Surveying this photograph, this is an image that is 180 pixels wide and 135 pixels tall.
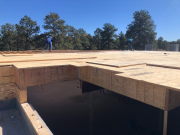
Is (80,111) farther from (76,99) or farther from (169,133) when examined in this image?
(169,133)

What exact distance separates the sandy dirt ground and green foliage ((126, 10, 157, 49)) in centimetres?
3943

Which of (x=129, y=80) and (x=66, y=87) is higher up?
(x=129, y=80)

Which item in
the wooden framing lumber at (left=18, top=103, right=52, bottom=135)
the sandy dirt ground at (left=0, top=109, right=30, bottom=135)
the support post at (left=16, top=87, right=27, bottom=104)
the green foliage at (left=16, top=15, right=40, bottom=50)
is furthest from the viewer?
the green foliage at (left=16, top=15, right=40, bottom=50)

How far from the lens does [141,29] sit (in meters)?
40.7

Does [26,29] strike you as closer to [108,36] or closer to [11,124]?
[108,36]

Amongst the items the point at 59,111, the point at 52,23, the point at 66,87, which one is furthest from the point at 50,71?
the point at 52,23

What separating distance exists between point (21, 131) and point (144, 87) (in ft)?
8.93

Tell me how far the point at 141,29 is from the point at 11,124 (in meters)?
42.0

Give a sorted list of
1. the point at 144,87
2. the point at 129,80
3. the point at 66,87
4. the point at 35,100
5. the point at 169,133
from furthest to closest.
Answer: the point at 66,87 → the point at 35,100 → the point at 169,133 → the point at 129,80 → the point at 144,87

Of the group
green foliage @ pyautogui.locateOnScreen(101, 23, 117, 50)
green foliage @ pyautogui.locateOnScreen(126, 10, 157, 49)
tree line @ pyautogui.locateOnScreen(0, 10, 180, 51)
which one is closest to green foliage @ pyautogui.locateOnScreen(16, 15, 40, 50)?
tree line @ pyautogui.locateOnScreen(0, 10, 180, 51)

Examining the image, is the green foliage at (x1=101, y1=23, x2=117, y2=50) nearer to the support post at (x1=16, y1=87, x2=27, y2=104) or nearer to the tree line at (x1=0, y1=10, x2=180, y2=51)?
the tree line at (x1=0, y1=10, x2=180, y2=51)

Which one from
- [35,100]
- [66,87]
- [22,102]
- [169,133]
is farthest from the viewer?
[66,87]

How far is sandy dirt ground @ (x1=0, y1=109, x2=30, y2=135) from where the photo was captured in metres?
3.21

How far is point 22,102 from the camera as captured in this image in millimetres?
3746
